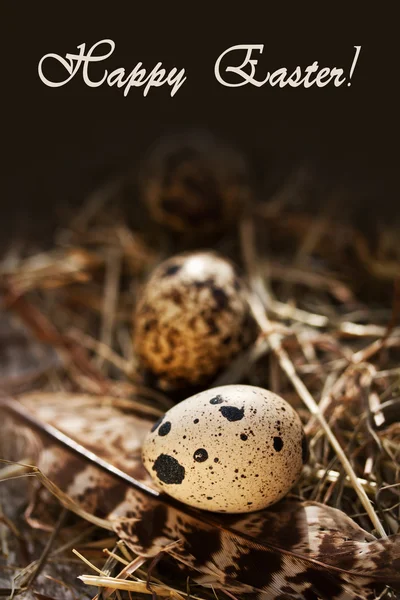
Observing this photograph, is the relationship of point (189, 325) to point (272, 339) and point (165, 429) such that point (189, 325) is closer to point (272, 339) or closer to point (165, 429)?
point (272, 339)

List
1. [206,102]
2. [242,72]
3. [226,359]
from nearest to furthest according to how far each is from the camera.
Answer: [226,359] → [242,72] → [206,102]

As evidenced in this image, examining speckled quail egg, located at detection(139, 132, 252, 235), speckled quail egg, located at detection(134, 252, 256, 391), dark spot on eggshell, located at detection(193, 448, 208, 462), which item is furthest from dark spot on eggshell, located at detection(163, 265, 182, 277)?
dark spot on eggshell, located at detection(193, 448, 208, 462)

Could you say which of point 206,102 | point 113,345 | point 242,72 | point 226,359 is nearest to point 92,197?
point 206,102

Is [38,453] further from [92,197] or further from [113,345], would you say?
[92,197]

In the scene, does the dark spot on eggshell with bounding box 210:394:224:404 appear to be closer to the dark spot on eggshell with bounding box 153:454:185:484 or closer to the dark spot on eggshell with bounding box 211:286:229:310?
the dark spot on eggshell with bounding box 153:454:185:484

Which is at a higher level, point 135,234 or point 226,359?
point 135,234

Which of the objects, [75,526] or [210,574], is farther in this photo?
[75,526]

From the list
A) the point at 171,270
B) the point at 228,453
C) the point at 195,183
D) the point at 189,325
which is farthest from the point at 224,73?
the point at 228,453
